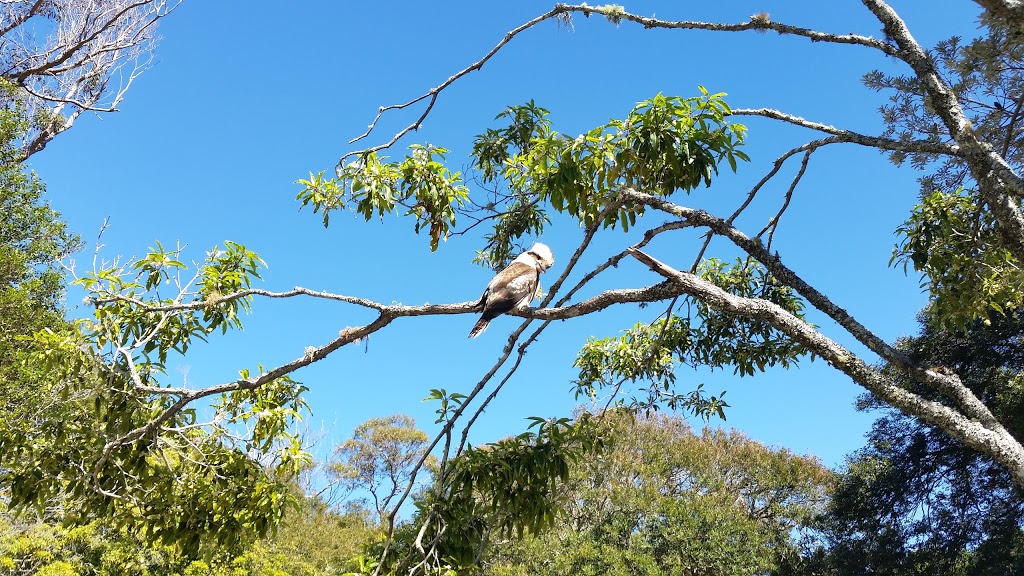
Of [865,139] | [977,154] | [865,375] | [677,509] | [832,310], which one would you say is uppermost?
[677,509]

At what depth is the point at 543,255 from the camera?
161 inches

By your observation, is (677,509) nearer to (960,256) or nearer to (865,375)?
(960,256)

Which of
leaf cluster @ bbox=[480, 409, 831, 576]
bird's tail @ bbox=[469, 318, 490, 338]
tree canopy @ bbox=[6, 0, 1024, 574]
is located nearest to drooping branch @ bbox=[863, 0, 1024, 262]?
tree canopy @ bbox=[6, 0, 1024, 574]

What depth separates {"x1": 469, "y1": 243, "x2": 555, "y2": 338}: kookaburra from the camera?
3.41 metres

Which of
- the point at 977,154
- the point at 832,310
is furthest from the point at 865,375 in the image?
the point at 977,154

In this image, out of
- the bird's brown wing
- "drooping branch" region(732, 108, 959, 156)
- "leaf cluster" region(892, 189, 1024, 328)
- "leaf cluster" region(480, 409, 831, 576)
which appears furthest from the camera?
"leaf cluster" region(480, 409, 831, 576)

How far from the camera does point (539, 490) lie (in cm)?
310

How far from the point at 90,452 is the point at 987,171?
4963mm

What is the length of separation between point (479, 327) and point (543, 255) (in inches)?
32.9

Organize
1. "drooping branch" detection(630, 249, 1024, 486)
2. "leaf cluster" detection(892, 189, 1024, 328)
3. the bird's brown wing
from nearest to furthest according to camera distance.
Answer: "drooping branch" detection(630, 249, 1024, 486)
the bird's brown wing
"leaf cluster" detection(892, 189, 1024, 328)

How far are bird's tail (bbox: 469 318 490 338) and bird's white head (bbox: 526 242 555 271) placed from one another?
2.41 feet

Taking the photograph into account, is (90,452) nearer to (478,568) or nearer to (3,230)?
(478,568)

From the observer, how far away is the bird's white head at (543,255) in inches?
160

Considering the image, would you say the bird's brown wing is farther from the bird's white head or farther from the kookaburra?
the bird's white head
